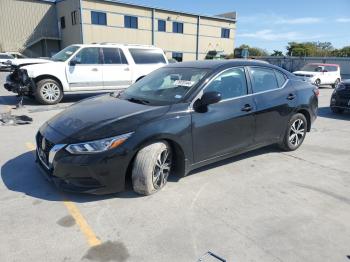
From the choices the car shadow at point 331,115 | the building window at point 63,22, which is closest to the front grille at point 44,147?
the car shadow at point 331,115

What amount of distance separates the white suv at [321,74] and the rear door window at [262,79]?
52.1 ft

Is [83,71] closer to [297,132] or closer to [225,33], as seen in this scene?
[297,132]

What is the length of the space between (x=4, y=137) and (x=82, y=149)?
353 cm

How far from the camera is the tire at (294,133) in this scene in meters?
5.38

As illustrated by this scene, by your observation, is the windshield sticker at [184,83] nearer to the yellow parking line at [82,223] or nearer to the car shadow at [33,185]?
the car shadow at [33,185]

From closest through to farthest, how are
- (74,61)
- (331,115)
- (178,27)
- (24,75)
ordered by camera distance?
(24,75) → (74,61) → (331,115) → (178,27)

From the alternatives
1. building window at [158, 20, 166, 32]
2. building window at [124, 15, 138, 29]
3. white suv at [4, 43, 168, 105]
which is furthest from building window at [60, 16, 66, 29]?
white suv at [4, 43, 168, 105]

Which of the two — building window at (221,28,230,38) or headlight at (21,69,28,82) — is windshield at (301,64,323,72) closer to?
headlight at (21,69,28,82)

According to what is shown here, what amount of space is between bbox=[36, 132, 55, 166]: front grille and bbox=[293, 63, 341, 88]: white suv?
18632 millimetres

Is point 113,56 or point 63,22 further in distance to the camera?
point 63,22

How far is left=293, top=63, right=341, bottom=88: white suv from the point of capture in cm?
1966

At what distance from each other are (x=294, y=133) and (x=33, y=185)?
14.1 ft

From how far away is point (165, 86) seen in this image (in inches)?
175

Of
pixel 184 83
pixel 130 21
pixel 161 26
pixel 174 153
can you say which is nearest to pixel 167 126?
pixel 174 153
